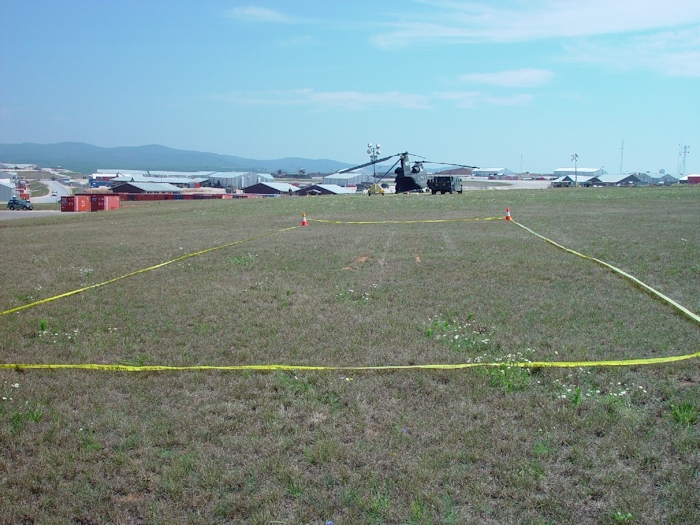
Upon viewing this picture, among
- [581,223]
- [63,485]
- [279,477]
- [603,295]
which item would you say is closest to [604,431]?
[279,477]

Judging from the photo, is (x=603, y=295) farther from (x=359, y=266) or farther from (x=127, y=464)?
(x=127, y=464)

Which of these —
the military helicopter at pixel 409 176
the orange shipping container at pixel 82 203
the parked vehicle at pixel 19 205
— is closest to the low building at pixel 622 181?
the military helicopter at pixel 409 176

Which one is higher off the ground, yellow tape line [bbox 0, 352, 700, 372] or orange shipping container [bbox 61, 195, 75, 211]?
orange shipping container [bbox 61, 195, 75, 211]

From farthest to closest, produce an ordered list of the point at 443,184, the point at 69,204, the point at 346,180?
the point at 346,180, the point at 443,184, the point at 69,204

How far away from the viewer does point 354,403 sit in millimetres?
6371

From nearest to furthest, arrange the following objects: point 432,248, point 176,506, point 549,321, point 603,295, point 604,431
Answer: point 176,506, point 604,431, point 549,321, point 603,295, point 432,248

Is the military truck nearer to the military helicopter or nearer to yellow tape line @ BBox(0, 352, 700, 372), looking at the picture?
the military helicopter

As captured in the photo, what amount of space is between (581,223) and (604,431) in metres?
19.6

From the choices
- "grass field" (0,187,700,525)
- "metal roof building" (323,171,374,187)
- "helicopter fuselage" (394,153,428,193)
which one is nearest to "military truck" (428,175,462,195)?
"helicopter fuselage" (394,153,428,193)

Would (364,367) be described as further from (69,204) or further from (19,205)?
(19,205)

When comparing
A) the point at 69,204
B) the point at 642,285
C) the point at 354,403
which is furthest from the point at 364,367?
the point at 69,204

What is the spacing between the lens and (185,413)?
6188mm

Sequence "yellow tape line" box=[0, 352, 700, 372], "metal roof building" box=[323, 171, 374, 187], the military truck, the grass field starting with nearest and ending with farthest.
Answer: the grass field
"yellow tape line" box=[0, 352, 700, 372]
the military truck
"metal roof building" box=[323, 171, 374, 187]

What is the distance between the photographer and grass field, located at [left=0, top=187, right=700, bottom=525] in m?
4.66
